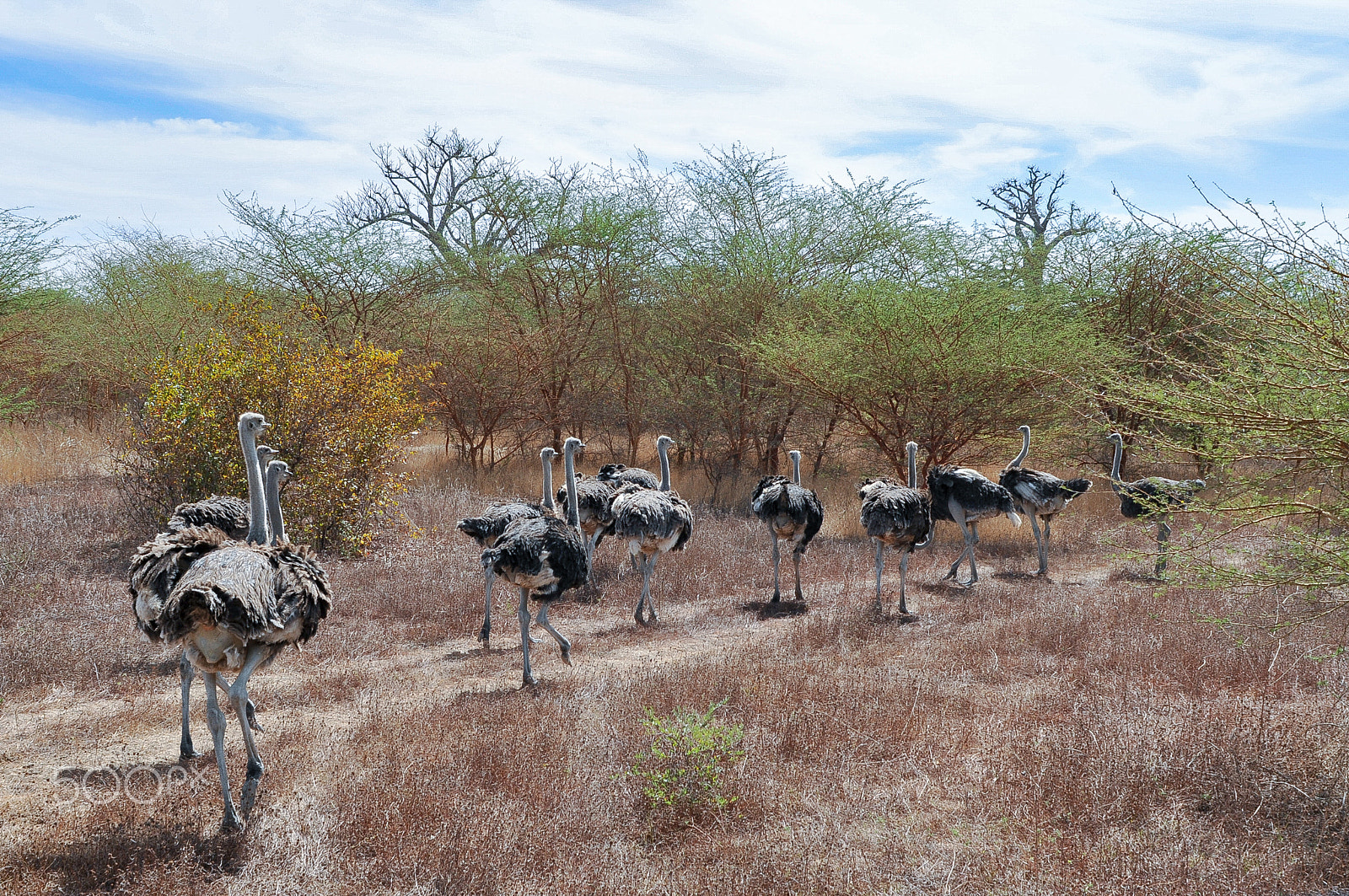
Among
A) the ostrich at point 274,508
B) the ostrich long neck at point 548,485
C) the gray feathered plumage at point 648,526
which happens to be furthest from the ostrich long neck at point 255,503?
the gray feathered plumage at point 648,526

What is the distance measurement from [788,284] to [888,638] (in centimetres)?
922

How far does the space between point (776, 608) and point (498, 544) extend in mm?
3673

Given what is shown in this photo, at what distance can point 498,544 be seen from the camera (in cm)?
660

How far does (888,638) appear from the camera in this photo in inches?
318

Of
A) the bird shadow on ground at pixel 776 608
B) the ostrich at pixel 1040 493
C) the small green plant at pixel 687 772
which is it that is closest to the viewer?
the small green plant at pixel 687 772

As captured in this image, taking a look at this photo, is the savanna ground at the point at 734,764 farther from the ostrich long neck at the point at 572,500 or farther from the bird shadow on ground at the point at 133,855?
the ostrich long neck at the point at 572,500

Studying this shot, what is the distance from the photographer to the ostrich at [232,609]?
160 inches

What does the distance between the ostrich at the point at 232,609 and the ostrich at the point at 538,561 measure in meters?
1.62

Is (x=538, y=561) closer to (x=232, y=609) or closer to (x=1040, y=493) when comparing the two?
(x=232, y=609)

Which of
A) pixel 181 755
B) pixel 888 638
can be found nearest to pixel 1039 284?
pixel 888 638

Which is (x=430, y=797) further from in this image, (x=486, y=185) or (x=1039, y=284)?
(x=1039, y=284)
